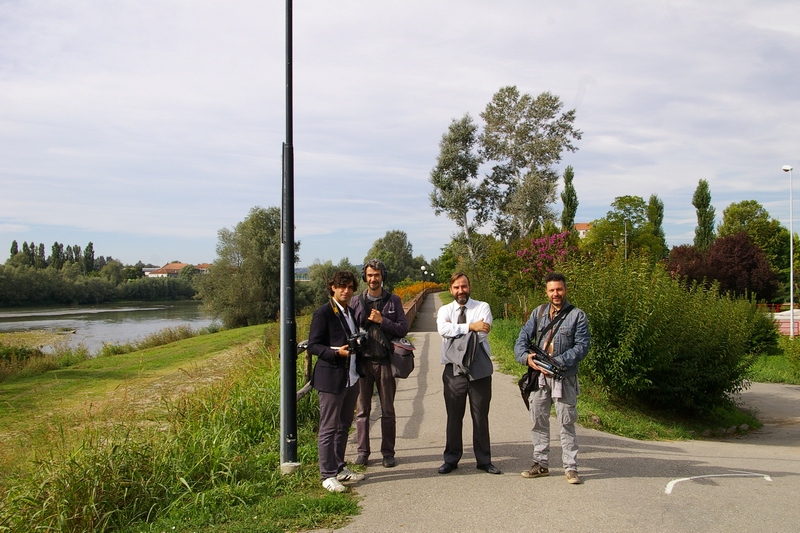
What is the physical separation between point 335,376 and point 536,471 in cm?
200

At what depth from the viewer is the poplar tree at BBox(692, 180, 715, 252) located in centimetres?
6550

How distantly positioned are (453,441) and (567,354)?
131 centimetres

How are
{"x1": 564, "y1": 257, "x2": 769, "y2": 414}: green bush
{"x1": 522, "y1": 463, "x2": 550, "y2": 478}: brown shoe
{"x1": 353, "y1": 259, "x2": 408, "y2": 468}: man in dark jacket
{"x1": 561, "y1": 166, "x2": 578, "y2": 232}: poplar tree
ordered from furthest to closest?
{"x1": 561, "y1": 166, "x2": 578, "y2": 232}: poplar tree < {"x1": 564, "y1": 257, "x2": 769, "y2": 414}: green bush < {"x1": 353, "y1": 259, "x2": 408, "y2": 468}: man in dark jacket < {"x1": 522, "y1": 463, "x2": 550, "y2": 478}: brown shoe

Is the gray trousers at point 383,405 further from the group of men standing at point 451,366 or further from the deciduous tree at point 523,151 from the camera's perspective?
the deciduous tree at point 523,151

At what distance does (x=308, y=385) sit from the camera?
20.6ft

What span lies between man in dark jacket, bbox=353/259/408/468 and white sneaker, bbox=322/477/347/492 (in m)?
→ 0.73

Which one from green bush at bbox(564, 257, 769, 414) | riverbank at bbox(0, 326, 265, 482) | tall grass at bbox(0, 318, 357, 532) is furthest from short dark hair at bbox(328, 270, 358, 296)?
green bush at bbox(564, 257, 769, 414)

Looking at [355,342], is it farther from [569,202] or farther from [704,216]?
[704,216]

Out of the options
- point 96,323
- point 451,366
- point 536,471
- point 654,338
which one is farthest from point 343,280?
point 96,323

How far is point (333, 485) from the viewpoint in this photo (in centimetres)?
509

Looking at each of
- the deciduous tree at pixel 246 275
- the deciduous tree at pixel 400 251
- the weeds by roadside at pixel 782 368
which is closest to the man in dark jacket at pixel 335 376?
the weeds by roadside at pixel 782 368

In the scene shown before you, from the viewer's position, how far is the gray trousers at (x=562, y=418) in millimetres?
5453

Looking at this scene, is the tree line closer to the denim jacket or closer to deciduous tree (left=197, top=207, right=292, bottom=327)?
deciduous tree (left=197, top=207, right=292, bottom=327)

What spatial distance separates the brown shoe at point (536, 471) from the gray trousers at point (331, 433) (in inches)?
65.5
